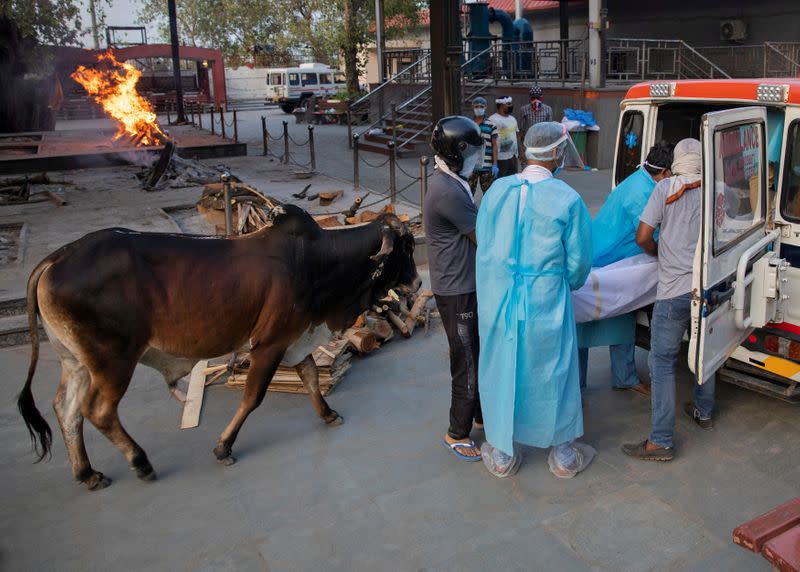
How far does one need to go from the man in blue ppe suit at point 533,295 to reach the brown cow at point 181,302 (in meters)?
0.96

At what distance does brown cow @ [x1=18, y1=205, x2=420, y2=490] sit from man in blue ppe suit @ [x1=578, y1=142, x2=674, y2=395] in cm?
134

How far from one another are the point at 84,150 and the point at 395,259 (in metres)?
16.2

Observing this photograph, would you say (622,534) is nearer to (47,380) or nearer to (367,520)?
(367,520)

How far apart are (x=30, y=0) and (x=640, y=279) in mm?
15647

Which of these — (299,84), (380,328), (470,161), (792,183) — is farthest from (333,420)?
(299,84)

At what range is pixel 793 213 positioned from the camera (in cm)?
487

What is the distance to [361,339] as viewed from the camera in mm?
6266

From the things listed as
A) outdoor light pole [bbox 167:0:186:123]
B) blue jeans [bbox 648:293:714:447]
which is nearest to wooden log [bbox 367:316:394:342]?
blue jeans [bbox 648:293:714:447]

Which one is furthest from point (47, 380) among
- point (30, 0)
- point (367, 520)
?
point (30, 0)

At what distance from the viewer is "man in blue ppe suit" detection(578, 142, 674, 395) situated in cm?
485

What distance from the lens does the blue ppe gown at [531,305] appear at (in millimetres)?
4027

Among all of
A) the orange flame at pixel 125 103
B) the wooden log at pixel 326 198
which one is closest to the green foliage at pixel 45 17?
the orange flame at pixel 125 103

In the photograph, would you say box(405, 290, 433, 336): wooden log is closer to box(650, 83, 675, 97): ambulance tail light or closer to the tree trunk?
box(650, 83, 675, 97): ambulance tail light

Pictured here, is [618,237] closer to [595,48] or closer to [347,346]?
[347,346]
